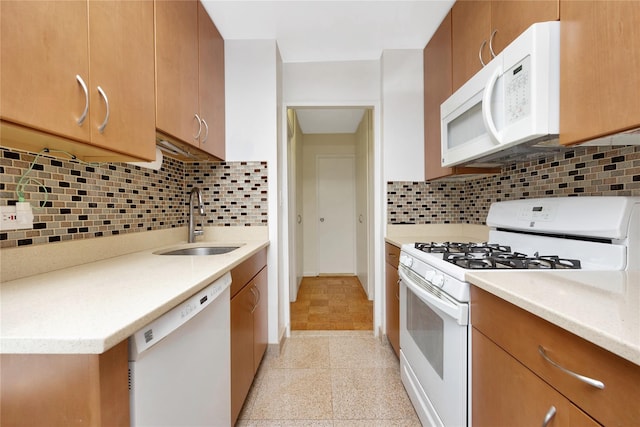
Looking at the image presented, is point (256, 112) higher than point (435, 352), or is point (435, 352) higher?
point (256, 112)

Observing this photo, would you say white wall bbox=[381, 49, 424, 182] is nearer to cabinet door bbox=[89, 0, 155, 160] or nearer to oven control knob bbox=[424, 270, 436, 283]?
oven control knob bbox=[424, 270, 436, 283]

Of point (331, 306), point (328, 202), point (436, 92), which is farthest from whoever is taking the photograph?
point (328, 202)

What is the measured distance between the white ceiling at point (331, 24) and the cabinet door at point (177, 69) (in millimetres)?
353

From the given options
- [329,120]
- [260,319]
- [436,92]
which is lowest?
[260,319]

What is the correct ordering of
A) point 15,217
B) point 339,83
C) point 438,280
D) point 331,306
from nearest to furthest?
point 15,217 < point 438,280 < point 339,83 < point 331,306

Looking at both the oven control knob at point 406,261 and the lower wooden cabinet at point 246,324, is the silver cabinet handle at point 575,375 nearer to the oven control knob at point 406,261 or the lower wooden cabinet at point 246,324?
the oven control knob at point 406,261

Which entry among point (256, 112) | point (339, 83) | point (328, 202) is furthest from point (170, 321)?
point (328, 202)

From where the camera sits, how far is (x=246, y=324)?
1.54 meters

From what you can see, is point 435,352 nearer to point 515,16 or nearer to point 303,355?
point 303,355

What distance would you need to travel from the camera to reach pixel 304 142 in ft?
14.8

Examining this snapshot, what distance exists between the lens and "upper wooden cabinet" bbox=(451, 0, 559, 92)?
1.06 meters

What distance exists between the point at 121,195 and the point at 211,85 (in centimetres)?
90

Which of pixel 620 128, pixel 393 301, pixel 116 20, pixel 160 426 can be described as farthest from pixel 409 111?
pixel 160 426

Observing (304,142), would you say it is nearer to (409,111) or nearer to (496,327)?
(409,111)
